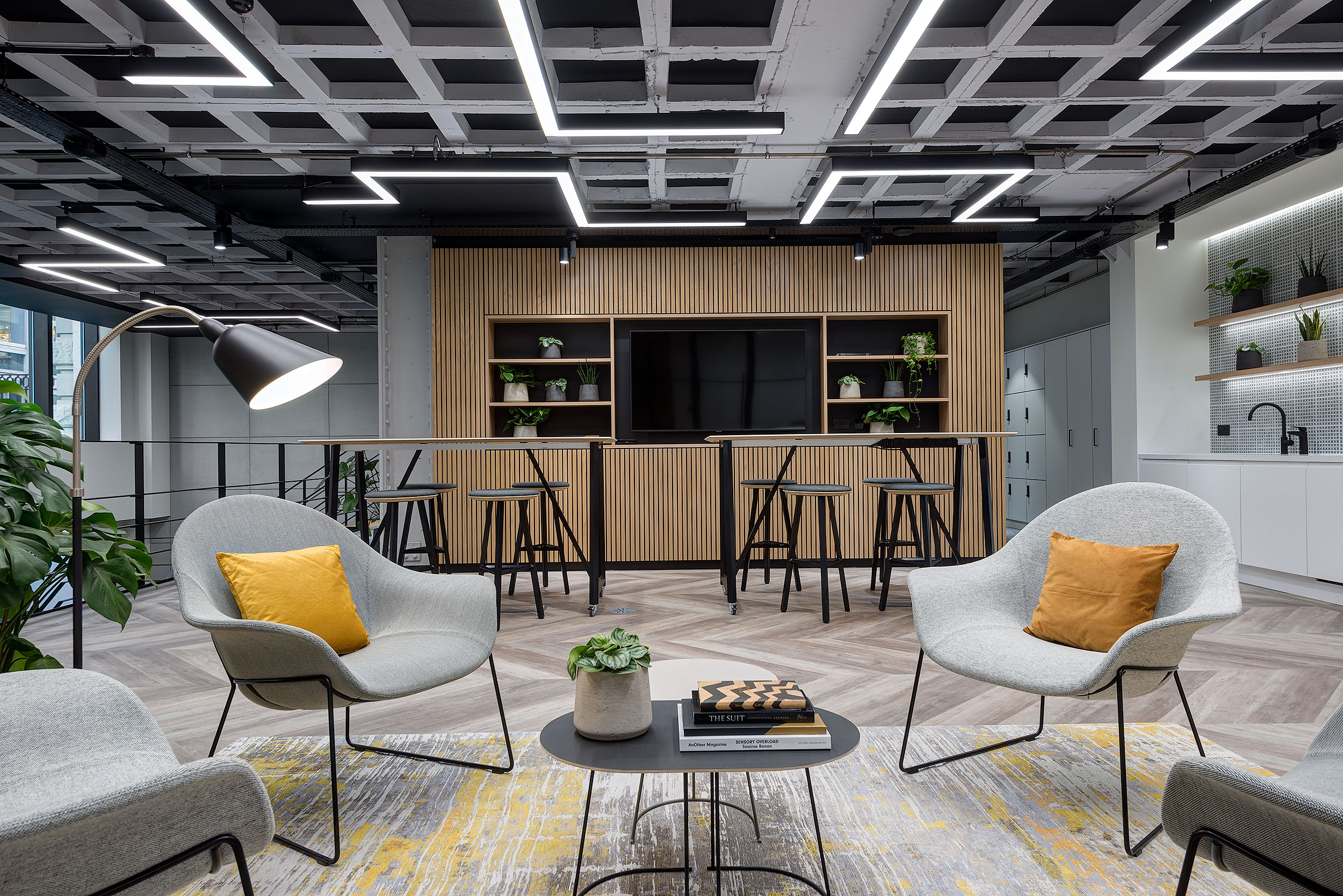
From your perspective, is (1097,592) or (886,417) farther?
(886,417)

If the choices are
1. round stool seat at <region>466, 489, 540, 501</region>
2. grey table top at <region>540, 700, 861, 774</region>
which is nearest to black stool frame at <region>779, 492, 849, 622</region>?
round stool seat at <region>466, 489, 540, 501</region>

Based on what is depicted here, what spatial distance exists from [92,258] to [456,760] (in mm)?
7331

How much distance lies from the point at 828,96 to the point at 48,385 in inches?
394

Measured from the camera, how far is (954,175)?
5590mm

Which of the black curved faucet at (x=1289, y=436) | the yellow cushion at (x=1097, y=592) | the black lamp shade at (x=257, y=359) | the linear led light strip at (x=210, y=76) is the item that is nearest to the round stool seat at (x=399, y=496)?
the linear led light strip at (x=210, y=76)

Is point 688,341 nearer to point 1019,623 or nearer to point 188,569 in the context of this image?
point 1019,623

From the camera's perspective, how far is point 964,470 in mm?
6867

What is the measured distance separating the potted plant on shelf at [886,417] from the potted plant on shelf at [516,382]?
119 inches

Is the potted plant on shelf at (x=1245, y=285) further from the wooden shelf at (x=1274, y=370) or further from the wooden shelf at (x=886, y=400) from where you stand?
the wooden shelf at (x=886, y=400)

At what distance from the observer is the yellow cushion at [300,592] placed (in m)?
2.16

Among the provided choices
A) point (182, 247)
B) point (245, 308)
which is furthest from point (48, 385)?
point (182, 247)

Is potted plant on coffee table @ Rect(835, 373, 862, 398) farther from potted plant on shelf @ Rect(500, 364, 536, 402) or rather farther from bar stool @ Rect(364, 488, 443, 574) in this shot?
bar stool @ Rect(364, 488, 443, 574)

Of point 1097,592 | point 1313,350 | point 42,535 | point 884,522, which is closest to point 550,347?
point 884,522

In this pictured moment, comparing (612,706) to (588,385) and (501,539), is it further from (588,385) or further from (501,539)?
(588,385)
